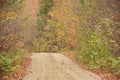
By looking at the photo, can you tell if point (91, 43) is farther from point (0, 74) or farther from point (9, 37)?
point (0, 74)

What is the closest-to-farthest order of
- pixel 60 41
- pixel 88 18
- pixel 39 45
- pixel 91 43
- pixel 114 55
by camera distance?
pixel 114 55 < pixel 91 43 < pixel 88 18 < pixel 60 41 < pixel 39 45

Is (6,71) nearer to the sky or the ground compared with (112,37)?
nearer to the ground

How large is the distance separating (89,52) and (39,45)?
30034mm

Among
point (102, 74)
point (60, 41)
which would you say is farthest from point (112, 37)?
point (60, 41)

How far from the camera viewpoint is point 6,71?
1773 cm

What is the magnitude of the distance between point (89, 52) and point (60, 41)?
74.2ft

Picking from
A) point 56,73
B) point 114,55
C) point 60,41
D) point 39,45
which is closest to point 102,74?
point 114,55

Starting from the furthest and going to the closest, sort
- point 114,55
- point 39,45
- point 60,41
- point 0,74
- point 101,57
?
point 39,45
point 60,41
point 101,57
point 114,55
point 0,74

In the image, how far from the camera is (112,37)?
20406mm

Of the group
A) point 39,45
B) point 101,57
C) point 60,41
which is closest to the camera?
point 101,57

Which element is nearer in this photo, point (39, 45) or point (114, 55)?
point (114, 55)

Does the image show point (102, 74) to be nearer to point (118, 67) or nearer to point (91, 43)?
point (118, 67)

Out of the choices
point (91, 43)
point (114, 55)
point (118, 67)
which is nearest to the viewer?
point (118, 67)

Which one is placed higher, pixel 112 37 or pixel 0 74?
pixel 112 37
